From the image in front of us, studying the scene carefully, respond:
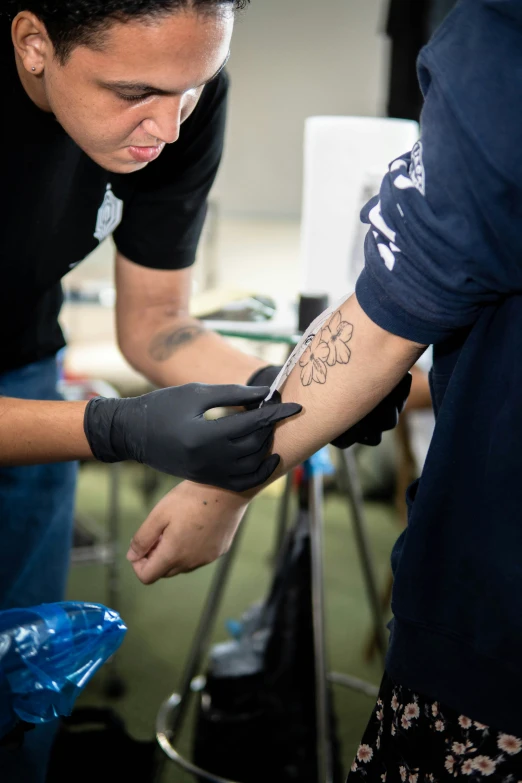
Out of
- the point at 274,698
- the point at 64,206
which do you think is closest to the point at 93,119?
the point at 64,206

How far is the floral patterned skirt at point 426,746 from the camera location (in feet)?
2.28

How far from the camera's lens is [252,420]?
88cm

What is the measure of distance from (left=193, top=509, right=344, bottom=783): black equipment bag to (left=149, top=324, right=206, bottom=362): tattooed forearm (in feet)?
1.93

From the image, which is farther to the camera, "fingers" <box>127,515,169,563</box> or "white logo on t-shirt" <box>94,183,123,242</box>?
"white logo on t-shirt" <box>94,183,123,242</box>

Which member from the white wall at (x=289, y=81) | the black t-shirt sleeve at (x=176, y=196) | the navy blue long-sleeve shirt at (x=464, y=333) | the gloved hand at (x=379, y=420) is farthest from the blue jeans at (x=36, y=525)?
the white wall at (x=289, y=81)

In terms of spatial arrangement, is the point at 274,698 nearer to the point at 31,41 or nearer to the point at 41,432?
the point at 41,432

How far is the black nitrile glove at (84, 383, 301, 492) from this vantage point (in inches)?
34.9

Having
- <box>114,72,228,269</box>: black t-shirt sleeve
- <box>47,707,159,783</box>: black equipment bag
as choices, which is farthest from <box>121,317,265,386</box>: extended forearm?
<box>47,707,159,783</box>: black equipment bag

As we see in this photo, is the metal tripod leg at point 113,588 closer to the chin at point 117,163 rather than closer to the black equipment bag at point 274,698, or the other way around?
the black equipment bag at point 274,698

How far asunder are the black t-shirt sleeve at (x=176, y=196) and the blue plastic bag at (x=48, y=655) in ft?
1.97

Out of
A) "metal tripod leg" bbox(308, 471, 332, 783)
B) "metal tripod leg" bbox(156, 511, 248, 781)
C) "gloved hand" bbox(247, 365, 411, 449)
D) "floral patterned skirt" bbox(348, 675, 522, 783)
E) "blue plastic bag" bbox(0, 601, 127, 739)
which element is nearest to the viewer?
"floral patterned skirt" bbox(348, 675, 522, 783)

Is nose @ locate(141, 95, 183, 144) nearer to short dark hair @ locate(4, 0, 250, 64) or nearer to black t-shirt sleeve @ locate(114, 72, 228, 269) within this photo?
short dark hair @ locate(4, 0, 250, 64)

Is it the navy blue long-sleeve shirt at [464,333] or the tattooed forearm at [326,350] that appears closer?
the navy blue long-sleeve shirt at [464,333]

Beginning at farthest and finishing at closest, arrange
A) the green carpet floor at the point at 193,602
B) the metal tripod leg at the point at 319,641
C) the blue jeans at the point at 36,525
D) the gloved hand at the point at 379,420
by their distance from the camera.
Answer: the green carpet floor at the point at 193,602
the metal tripod leg at the point at 319,641
the blue jeans at the point at 36,525
the gloved hand at the point at 379,420
